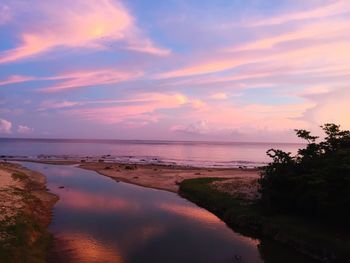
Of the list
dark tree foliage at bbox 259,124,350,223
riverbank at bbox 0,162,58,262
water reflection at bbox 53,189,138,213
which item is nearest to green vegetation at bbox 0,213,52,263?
riverbank at bbox 0,162,58,262

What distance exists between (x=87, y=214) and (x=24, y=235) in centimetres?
1359

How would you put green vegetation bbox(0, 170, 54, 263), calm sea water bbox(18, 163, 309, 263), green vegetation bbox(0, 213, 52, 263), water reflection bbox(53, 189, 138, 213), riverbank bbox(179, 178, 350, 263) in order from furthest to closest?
water reflection bbox(53, 189, 138, 213), calm sea water bbox(18, 163, 309, 263), riverbank bbox(179, 178, 350, 263), green vegetation bbox(0, 170, 54, 263), green vegetation bbox(0, 213, 52, 263)

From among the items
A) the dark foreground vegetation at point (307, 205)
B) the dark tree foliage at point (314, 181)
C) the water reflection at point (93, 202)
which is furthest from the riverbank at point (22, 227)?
the dark tree foliage at point (314, 181)

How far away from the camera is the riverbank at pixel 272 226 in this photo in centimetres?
2819

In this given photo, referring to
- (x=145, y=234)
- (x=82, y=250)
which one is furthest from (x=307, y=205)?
(x=82, y=250)

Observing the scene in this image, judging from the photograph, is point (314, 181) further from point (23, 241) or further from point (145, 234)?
point (23, 241)

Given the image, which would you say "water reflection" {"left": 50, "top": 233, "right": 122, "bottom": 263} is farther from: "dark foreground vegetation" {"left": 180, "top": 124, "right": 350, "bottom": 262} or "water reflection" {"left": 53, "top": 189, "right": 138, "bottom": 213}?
"dark foreground vegetation" {"left": 180, "top": 124, "right": 350, "bottom": 262}

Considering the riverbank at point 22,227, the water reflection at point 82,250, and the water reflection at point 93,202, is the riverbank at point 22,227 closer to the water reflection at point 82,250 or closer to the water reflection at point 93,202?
the water reflection at point 82,250

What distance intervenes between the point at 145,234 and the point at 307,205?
14809 mm

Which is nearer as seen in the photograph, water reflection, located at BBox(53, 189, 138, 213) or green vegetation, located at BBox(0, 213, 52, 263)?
green vegetation, located at BBox(0, 213, 52, 263)

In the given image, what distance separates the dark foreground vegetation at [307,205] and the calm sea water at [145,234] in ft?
5.44

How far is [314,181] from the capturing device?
31156mm

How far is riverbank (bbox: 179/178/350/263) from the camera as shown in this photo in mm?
28188

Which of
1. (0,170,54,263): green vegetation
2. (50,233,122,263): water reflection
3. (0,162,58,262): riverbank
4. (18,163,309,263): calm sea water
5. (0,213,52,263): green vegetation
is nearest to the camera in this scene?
(0,213,52,263): green vegetation
